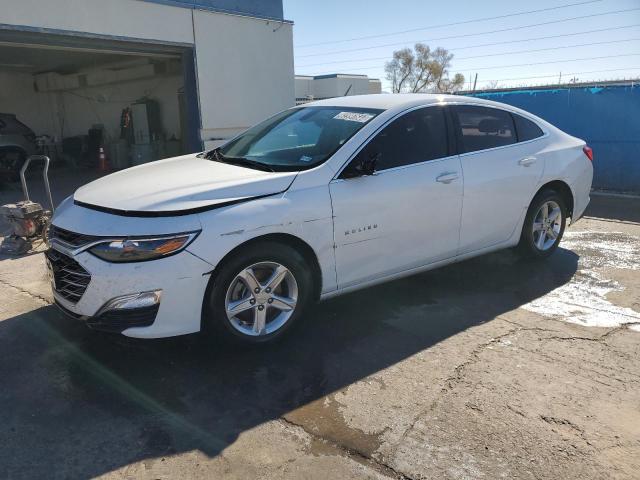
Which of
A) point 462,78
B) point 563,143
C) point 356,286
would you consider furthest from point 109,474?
point 462,78

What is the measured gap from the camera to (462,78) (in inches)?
2918

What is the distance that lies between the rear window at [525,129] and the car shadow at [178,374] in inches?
59.6

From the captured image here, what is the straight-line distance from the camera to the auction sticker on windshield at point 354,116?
4189 millimetres

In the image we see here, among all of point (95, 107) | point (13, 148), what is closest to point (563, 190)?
point (13, 148)

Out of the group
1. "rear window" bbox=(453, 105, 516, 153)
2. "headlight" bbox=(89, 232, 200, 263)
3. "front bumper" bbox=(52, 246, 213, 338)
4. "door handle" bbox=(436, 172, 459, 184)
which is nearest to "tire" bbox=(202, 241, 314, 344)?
"front bumper" bbox=(52, 246, 213, 338)

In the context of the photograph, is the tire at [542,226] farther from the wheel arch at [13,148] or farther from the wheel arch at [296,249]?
the wheel arch at [13,148]

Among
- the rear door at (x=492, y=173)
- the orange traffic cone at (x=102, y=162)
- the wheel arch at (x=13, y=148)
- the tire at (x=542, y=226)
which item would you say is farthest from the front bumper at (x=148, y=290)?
the orange traffic cone at (x=102, y=162)

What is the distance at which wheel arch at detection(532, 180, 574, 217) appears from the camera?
209 inches

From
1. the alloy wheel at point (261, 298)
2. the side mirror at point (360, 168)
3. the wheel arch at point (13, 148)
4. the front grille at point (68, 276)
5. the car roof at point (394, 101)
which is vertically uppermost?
the car roof at point (394, 101)

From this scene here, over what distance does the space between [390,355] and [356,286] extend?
624 millimetres

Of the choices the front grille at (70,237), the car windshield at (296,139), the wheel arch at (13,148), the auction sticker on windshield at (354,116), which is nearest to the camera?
the front grille at (70,237)

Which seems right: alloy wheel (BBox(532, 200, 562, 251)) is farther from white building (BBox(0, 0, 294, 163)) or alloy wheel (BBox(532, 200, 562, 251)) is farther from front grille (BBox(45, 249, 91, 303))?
white building (BBox(0, 0, 294, 163))

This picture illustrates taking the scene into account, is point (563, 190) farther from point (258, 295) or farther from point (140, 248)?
point (140, 248)

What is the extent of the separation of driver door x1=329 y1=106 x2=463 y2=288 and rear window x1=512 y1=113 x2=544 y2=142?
3.40ft
